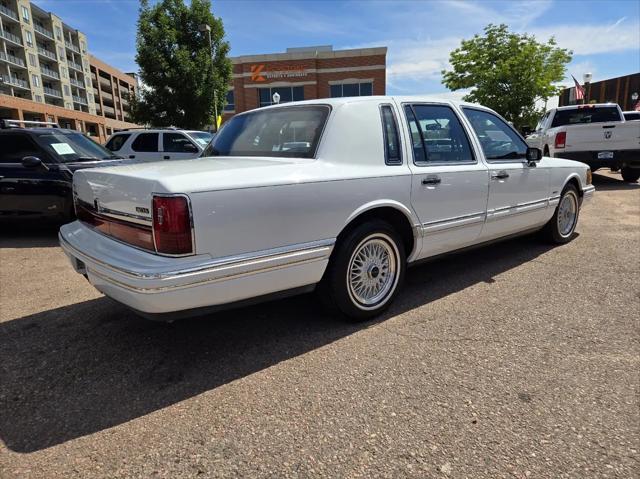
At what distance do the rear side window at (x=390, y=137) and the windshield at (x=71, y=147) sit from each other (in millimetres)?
5415

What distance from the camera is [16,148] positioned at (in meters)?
6.79

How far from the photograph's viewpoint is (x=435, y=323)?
3432 mm

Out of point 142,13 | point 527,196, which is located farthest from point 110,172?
point 142,13

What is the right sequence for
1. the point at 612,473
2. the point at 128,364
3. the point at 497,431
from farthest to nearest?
the point at 128,364, the point at 497,431, the point at 612,473

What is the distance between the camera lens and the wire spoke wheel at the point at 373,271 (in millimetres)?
3348

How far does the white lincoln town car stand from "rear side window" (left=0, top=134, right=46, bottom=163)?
13.7 feet

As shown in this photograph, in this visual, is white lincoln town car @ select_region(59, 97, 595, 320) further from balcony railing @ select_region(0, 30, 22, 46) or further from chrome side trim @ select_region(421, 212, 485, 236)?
balcony railing @ select_region(0, 30, 22, 46)

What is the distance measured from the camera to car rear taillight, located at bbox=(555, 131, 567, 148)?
10.6 metres

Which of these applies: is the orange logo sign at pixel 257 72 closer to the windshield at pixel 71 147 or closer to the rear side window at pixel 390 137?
the windshield at pixel 71 147

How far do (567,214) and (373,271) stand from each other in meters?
3.69

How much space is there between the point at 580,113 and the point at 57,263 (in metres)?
12.8

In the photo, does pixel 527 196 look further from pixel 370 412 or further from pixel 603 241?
pixel 370 412

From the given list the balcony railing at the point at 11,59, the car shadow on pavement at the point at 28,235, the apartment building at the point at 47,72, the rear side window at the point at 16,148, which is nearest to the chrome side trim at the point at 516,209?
the car shadow on pavement at the point at 28,235

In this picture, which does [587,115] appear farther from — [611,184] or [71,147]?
[71,147]
